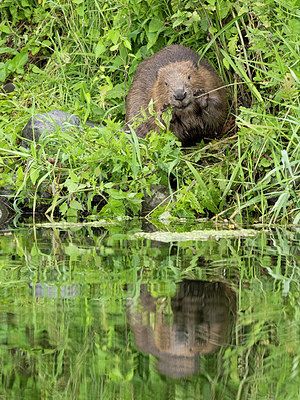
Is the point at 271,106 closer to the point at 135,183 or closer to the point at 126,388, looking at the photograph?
the point at 135,183

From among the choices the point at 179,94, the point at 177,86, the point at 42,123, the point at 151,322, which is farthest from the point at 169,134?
the point at 151,322

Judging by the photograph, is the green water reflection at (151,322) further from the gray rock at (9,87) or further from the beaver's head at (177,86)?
the gray rock at (9,87)

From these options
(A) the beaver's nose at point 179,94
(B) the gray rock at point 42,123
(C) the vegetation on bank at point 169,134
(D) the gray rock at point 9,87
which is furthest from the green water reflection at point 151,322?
(D) the gray rock at point 9,87

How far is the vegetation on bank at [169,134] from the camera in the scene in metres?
4.21

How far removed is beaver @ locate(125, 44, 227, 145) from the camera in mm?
4887

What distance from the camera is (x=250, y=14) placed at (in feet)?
16.5

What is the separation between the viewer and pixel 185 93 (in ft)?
15.7

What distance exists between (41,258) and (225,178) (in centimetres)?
167

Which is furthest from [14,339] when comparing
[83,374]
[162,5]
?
[162,5]

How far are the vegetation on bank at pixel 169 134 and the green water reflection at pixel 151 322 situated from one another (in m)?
0.99

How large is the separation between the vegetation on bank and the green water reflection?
994mm

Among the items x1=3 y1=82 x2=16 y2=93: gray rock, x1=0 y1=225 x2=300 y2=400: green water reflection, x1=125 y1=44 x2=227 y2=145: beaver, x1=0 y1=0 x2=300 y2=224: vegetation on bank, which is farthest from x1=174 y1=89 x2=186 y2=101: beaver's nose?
x1=3 y1=82 x2=16 y2=93: gray rock

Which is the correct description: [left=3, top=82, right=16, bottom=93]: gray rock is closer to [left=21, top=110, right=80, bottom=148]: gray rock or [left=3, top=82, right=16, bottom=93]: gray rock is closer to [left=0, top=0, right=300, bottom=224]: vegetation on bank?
[left=0, top=0, right=300, bottom=224]: vegetation on bank

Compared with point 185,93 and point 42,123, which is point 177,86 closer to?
point 185,93
